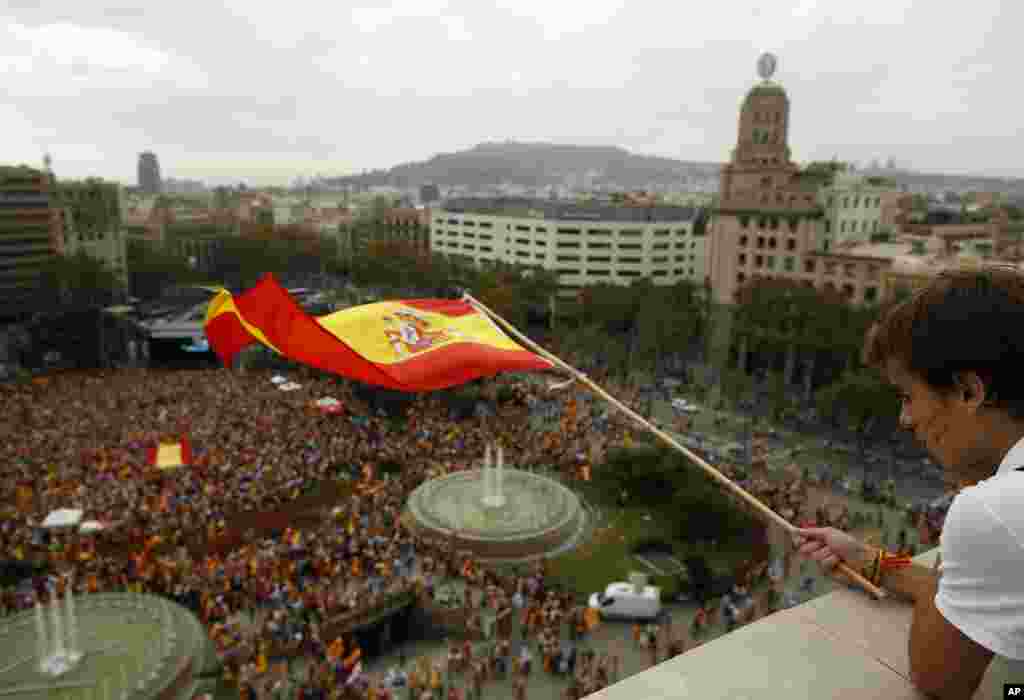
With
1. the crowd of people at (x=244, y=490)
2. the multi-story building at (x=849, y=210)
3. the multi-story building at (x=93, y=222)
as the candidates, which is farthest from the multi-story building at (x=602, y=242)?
the multi-story building at (x=93, y=222)

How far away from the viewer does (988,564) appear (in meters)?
1.79

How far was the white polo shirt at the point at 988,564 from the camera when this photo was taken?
69.1 inches

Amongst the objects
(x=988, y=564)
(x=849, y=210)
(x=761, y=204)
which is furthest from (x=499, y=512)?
(x=849, y=210)

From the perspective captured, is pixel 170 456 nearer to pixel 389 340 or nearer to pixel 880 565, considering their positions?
pixel 389 340

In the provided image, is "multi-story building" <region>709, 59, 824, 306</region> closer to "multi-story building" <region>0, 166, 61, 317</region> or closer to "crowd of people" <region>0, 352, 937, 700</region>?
"crowd of people" <region>0, 352, 937, 700</region>

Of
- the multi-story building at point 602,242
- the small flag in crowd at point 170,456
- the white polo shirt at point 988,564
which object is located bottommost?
the small flag in crowd at point 170,456

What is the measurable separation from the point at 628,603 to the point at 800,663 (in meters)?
16.8

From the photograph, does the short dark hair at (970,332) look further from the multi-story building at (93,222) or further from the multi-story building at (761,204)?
the multi-story building at (93,222)

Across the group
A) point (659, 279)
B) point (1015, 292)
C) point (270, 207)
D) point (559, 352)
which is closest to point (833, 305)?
point (559, 352)

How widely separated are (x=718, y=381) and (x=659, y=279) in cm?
2505

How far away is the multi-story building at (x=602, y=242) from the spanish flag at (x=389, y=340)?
57541mm

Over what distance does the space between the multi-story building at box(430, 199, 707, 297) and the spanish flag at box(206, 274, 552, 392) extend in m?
57.5

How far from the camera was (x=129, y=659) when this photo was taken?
622 inches

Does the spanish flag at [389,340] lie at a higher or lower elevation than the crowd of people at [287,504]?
higher
